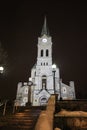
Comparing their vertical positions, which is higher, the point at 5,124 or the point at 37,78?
the point at 37,78

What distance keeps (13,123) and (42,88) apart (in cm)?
4442

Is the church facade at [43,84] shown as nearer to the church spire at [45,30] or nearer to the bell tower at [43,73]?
the bell tower at [43,73]

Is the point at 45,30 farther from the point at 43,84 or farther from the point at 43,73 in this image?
Result: the point at 43,84

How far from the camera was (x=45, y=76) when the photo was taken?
2192 inches

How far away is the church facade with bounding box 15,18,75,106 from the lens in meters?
51.3

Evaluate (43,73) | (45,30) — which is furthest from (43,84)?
(45,30)

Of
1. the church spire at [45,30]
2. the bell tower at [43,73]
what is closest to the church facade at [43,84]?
the bell tower at [43,73]

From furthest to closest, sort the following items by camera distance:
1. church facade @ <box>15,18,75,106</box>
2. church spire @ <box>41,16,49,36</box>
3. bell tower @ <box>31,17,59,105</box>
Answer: church spire @ <box>41,16,49,36</box>, church facade @ <box>15,18,75,106</box>, bell tower @ <box>31,17,59,105</box>

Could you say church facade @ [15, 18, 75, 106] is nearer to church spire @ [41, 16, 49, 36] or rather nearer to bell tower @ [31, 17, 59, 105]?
bell tower @ [31, 17, 59, 105]

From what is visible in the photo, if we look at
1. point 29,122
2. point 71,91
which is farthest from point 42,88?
point 29,122

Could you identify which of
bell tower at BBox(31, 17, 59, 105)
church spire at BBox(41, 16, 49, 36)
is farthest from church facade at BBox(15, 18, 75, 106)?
church spire at BBox(41, 16, 49, 36)

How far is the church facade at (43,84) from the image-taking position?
51300 mm

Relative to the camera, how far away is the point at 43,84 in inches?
2153

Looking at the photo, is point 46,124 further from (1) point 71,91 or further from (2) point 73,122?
(1) point 71,91
